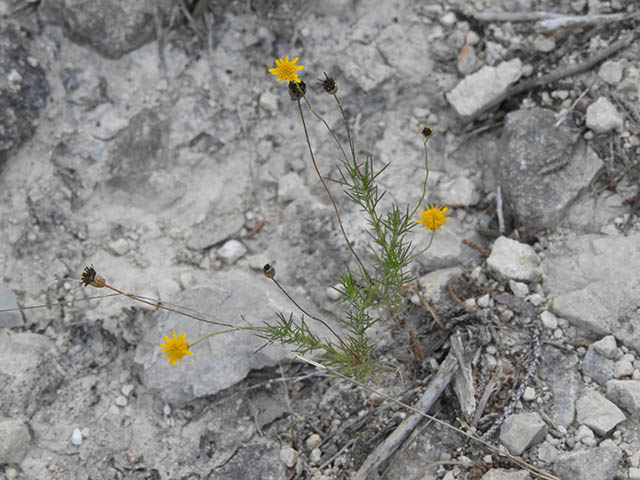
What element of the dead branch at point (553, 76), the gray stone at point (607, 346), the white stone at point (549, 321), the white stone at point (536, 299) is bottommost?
the gray stone at point (607, 346)

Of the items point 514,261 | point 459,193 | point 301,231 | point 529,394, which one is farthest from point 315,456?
point 459,193

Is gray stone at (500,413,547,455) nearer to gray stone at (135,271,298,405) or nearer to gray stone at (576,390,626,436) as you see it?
gray stone at (576,390,626,436)

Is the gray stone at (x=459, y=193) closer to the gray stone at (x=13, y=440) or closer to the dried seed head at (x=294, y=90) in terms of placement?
the dried seed head at (x=294, y=90)

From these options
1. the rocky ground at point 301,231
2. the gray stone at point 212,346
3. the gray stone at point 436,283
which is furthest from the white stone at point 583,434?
the gray stone at point 212,346

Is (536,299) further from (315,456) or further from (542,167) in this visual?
(315,456)

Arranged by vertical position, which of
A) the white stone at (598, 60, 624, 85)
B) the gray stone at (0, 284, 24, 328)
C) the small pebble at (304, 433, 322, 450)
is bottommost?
the small pebble at (304, 433, 322, 450)

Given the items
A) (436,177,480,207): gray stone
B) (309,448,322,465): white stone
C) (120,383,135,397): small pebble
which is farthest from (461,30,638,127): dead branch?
(120,383,135,397): small pebble
